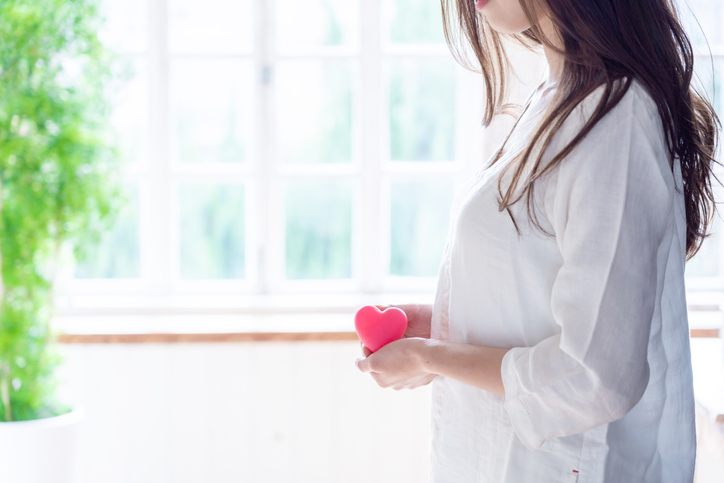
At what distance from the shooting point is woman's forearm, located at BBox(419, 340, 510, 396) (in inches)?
26.5

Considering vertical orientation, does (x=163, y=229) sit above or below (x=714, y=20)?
below

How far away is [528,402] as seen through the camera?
634 millimetres

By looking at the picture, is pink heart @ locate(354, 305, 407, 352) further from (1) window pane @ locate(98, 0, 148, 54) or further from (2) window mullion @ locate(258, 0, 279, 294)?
(1) window pane @ locate(98, 0, 148, 54)

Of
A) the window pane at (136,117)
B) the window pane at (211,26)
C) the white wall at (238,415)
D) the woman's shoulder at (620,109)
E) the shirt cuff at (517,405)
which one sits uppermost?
the window pane at (211,26)

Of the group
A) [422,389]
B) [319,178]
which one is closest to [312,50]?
[319,178]

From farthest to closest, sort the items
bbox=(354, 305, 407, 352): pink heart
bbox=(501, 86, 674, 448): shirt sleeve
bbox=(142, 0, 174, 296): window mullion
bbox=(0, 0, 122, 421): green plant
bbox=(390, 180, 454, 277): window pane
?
1. bbox=(390, 180, 454, 277): window pane
2. bbox=(142, 0, 174, 296): window mullion
3. bbox=(0, 0, 122, 421): green plant
4. bbox=(354, 305, 407, 352): pink heart
5. bbox=(501, 86, 674, 448): shirt sleeve

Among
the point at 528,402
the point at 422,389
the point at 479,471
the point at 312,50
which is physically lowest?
the point at 422,389

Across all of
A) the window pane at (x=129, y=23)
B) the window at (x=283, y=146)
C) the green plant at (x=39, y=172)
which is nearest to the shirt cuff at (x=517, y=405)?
the green plant at (x=39, y=172)

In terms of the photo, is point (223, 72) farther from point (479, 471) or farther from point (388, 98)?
point (479, 471)

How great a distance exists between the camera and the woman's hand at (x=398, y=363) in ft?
2.52

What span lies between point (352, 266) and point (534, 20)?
64.6 inches

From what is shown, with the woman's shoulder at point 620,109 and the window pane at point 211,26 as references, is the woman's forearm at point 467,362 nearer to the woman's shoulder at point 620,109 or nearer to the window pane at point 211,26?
the woman's shoulder at point 620,109

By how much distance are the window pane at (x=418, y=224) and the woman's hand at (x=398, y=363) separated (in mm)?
1411

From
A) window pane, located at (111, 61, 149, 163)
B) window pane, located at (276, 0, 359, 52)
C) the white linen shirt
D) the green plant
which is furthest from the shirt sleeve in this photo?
window pane, located at (111, 61, 149, 163)
